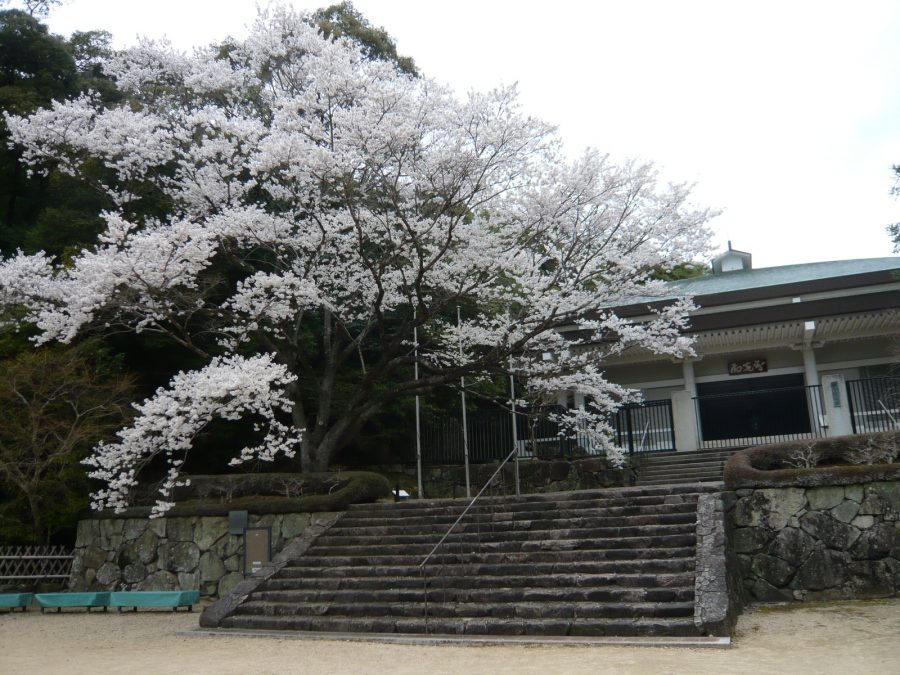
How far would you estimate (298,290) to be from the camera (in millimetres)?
14391

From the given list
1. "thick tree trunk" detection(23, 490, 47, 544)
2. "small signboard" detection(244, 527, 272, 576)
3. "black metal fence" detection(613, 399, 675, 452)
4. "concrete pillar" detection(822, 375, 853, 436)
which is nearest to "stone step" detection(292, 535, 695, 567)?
"small signboard" detection(244, 527, 272, 576)

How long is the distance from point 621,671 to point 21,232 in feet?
63.9

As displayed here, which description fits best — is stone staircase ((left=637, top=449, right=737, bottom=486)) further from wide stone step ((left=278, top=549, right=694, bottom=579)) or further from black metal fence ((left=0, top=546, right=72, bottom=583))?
black metal fence ((left=0, top=546, right=72, bottom=583))

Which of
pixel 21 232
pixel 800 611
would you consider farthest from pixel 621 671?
pixel 21 232

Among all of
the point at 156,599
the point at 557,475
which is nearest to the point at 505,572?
the point at 156,599

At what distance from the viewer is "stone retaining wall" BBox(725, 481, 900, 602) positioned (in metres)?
10.1

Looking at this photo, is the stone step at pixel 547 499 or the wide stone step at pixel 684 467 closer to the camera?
the stone step at pixel 547 499

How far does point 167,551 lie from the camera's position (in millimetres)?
14125

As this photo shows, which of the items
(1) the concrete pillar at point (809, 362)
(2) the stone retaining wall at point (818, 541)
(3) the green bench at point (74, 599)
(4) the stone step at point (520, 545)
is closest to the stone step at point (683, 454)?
(1) the concrete pillar at point (809, 362)

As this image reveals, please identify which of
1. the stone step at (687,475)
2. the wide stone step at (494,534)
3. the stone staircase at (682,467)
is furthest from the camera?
the stone staircase at (682,467)

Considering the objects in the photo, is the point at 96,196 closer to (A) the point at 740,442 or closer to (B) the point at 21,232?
(B) the point at 21,232

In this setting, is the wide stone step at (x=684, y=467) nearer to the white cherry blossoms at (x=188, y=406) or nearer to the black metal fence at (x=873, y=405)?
the black metal fence at (x=873, y=405)

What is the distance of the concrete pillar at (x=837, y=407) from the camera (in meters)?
15.0

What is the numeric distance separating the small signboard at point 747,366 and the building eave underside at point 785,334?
292 millimetres
